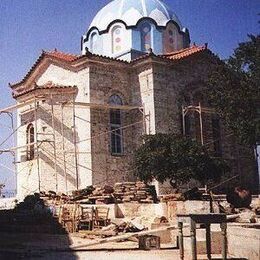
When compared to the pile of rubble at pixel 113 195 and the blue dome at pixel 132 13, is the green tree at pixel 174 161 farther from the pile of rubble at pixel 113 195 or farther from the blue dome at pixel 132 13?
the blue dome at pixel 132 13

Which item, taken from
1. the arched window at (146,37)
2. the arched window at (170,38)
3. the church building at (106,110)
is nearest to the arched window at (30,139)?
the church building at (106,110)

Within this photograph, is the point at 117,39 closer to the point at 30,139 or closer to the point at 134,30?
the point at 134,30

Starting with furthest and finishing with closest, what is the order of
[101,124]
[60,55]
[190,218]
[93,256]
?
[60,55], [101,124], [93,256], [190,218]

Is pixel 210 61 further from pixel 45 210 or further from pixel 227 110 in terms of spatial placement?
pixel 45 210

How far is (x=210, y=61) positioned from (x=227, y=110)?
10.9 meters

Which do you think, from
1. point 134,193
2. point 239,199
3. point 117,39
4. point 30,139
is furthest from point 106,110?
point 239,199

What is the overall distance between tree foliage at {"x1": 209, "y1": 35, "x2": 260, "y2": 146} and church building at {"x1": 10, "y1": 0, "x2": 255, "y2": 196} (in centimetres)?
629

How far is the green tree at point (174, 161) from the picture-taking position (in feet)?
62.6

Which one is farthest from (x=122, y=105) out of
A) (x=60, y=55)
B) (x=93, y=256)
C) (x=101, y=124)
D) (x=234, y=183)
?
(x=93, y=256)

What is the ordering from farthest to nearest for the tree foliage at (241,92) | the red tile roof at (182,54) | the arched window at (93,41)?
the arched window at (93,41), the red tile roof at (182,54), the tree foliage at (241,92)

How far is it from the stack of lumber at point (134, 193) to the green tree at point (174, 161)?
698mm

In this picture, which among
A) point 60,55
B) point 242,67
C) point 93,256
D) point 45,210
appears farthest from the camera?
point 60,55

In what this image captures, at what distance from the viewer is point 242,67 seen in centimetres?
1734

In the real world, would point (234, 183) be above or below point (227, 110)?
below
